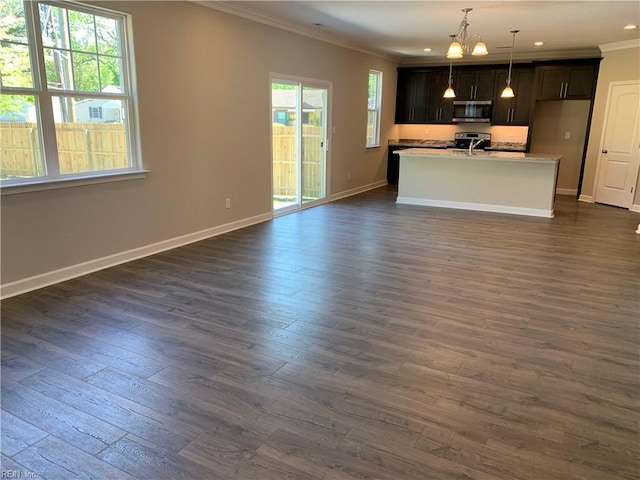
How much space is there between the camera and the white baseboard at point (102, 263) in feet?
12.2

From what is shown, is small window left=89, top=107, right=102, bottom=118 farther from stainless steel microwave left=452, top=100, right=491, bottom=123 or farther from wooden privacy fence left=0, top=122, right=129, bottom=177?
stainless steel microwave left=452, top=100, right=491, bottom=123

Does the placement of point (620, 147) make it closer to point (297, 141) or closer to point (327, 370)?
point (297, 141)

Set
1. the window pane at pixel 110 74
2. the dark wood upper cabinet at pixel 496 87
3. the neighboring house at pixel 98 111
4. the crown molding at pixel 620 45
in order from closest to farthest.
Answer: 1. the neighboring house at pixel 98 111
2. the window pane at pixel 110 74
3. the crown molding at pixel 620 45
4. the dark wood upper cabinet at pixel 496 87

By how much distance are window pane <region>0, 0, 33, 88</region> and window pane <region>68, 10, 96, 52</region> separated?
0.41 m

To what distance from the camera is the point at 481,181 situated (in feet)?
24.4

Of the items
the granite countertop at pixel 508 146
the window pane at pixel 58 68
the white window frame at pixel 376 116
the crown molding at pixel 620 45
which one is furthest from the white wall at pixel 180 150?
the crown molding at pixel 620 45

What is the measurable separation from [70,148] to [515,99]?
828 cm

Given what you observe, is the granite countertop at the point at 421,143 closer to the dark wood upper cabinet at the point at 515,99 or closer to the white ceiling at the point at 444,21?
the dark wood upper cabinet at the point at 515,99

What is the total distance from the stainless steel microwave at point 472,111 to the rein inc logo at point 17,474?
31.3 feet

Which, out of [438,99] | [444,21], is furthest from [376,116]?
[444,21]

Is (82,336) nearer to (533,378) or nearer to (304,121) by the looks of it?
(533,378)

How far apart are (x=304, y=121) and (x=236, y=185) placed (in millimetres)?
1832

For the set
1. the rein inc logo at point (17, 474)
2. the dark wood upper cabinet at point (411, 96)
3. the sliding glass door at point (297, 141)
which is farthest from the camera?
the dark wood upper cabinet at point (411, 96)

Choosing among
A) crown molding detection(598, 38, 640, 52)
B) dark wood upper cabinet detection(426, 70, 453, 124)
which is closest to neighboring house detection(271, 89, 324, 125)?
dark wood upper cabinet detection(426, 70, 453, 124)
